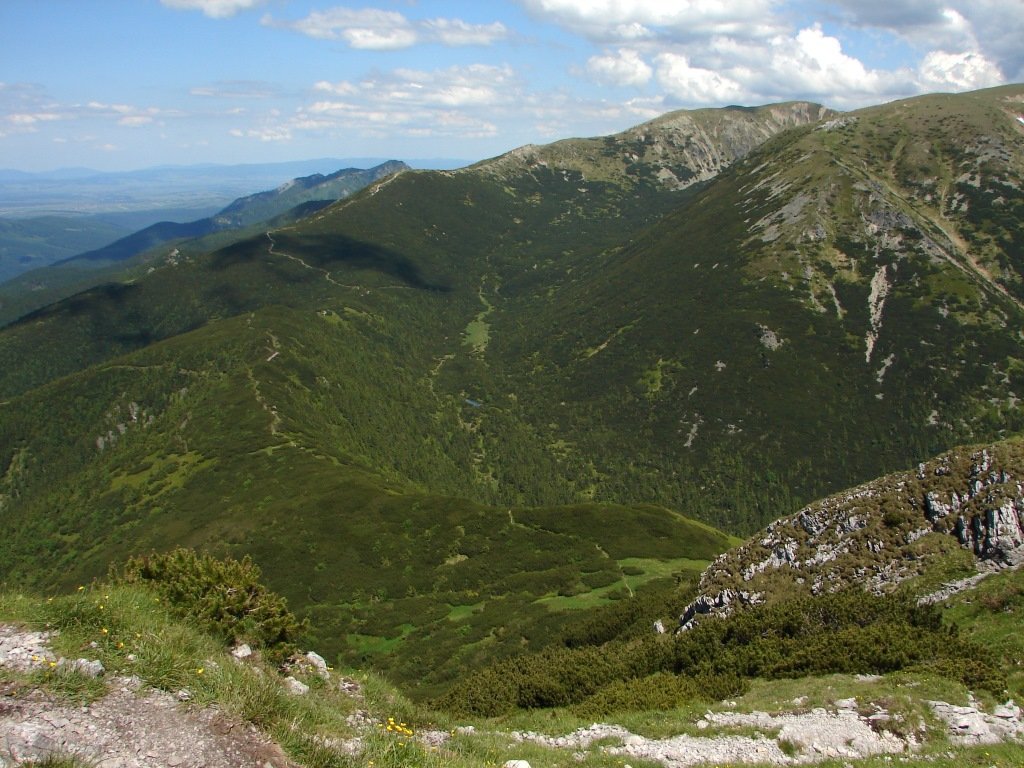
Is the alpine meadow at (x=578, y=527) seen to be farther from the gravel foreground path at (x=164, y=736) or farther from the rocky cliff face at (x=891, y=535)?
the gravel foreground path at (x=164, y=736)

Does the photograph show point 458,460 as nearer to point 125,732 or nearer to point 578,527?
point 578,527

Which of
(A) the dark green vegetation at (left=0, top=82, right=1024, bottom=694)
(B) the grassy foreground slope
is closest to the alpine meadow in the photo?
(B) the grassy foreground slope

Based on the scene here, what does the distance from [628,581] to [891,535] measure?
32.5 m

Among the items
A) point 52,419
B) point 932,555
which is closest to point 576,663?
point 932,555

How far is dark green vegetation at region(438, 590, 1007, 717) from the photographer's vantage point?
2408 cm

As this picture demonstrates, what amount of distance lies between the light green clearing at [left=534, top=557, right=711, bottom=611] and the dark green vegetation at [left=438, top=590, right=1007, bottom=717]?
25137 mm

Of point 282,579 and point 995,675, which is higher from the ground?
point 995,675

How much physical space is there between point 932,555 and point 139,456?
138 m

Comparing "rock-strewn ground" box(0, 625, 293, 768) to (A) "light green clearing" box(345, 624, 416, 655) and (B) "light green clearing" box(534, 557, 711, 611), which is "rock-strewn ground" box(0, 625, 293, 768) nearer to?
(B) "light green clearing" box(534, 557, 711, 611)

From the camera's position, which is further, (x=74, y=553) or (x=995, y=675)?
(x=74, y=553)

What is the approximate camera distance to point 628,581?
64375 millimetres

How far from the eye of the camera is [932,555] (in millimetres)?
33125

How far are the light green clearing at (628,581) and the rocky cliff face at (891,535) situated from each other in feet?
66.2

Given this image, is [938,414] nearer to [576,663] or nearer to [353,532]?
[353,532]
